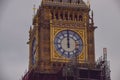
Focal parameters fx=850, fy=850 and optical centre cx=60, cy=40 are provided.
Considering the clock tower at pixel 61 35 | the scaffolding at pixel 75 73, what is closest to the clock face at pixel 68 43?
the clock tower at pixel 61 35

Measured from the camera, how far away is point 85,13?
76.8 m

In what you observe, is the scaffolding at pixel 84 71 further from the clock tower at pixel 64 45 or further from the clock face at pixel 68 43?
the clock face at pixel 68 43

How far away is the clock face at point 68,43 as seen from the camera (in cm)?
7475

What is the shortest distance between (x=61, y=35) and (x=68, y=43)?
38.9 inches

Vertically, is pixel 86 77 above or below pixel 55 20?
below

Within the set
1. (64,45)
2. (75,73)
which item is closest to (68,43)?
(64,45)

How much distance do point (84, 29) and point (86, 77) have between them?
4373 millimetres

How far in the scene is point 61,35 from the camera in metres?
75.2

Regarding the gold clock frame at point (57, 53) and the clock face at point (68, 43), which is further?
the clock face at point (68, 43)

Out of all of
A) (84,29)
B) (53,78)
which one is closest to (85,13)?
(84,29)

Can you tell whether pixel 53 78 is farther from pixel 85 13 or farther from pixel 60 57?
pixel 85 13

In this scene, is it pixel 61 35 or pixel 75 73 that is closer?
pixel 75 73

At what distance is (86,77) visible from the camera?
7488 cm

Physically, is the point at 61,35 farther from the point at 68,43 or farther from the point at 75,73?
the point at 75,73
